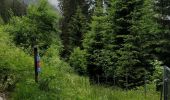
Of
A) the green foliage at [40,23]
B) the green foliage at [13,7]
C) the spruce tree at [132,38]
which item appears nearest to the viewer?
the green foliage at [40,23]

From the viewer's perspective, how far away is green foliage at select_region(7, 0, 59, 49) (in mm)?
27830

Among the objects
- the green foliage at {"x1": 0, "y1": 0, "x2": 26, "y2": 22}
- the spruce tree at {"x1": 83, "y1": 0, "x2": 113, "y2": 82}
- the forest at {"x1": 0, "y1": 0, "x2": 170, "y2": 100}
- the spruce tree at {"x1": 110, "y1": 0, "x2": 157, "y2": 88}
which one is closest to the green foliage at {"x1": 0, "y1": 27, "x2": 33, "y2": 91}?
the forest at {"x1": 0, "y1": 0, "x2": 170, "y2": 100}

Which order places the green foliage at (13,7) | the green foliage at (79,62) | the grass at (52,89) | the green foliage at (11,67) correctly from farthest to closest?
the green foliage at (13,7)
the green foliage at (79,62)
the green foliage at (11,67)
the grass at (52,89)

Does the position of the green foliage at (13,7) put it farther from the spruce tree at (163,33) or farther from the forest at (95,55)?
the spruce tree at (163,33)

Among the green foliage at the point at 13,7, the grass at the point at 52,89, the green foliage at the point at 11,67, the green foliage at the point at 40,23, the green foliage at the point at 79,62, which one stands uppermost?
the green foliage at the point at 13,7

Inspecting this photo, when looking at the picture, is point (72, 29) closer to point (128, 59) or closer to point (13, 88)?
point (128, 59)

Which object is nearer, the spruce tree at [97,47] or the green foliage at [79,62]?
the spruce tree at [97,47]

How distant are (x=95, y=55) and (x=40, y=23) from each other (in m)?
7.34

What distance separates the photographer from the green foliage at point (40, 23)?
91.3 feet

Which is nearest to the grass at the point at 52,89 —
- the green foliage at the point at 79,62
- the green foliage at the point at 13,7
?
the green foliage at the point at 79,62

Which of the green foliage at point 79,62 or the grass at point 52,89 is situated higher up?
the grass at point 52,89

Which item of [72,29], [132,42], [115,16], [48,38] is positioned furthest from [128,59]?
[72,29]

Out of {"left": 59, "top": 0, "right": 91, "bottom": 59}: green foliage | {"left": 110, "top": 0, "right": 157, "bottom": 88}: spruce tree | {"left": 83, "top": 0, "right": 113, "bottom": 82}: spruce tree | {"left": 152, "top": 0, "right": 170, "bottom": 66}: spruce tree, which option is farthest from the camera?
{"left": 59, "top": 0, "right": 91, "bottom": 59}: green foliage

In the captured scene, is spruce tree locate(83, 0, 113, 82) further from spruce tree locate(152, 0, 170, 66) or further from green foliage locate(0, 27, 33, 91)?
green foliage locate(0, 27, 33, 91)
